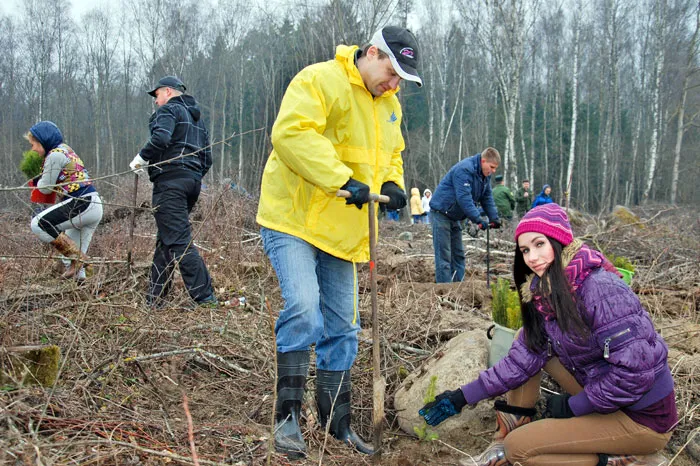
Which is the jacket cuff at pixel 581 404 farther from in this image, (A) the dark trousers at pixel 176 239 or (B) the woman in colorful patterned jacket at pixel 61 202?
(B) the woman in colorful patterned jacket at pixel 61 202

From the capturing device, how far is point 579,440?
257 centimetres

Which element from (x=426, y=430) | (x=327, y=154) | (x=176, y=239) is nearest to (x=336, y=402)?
(x=426, y=430)

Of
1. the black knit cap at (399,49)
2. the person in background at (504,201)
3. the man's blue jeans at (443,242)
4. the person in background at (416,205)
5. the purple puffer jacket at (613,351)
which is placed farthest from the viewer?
the person in background at (416,205)

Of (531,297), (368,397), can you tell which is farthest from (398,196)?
(368,397)

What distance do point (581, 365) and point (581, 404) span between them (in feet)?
0.60

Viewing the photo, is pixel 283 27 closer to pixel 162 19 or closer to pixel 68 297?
pixel 162 19

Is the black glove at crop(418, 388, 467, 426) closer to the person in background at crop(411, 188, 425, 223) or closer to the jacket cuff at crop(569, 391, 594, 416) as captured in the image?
the jacket cuff at crop(569, 391, 594, 416)

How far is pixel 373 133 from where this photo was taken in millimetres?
2893

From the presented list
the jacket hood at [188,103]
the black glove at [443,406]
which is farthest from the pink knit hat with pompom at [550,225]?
the jacket hood at [188,103]

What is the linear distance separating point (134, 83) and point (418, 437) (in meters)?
34.1

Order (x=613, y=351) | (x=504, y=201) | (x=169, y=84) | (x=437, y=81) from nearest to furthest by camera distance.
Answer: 1. (x=613, y=351)
2. (x=169, y=84)
3. (x=504, y=201)
4. (x=437, y=81)

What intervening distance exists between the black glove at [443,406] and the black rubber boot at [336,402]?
1.13ft

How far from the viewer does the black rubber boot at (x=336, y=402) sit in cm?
286

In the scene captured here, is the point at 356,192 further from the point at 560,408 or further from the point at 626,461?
the point at 626,461
